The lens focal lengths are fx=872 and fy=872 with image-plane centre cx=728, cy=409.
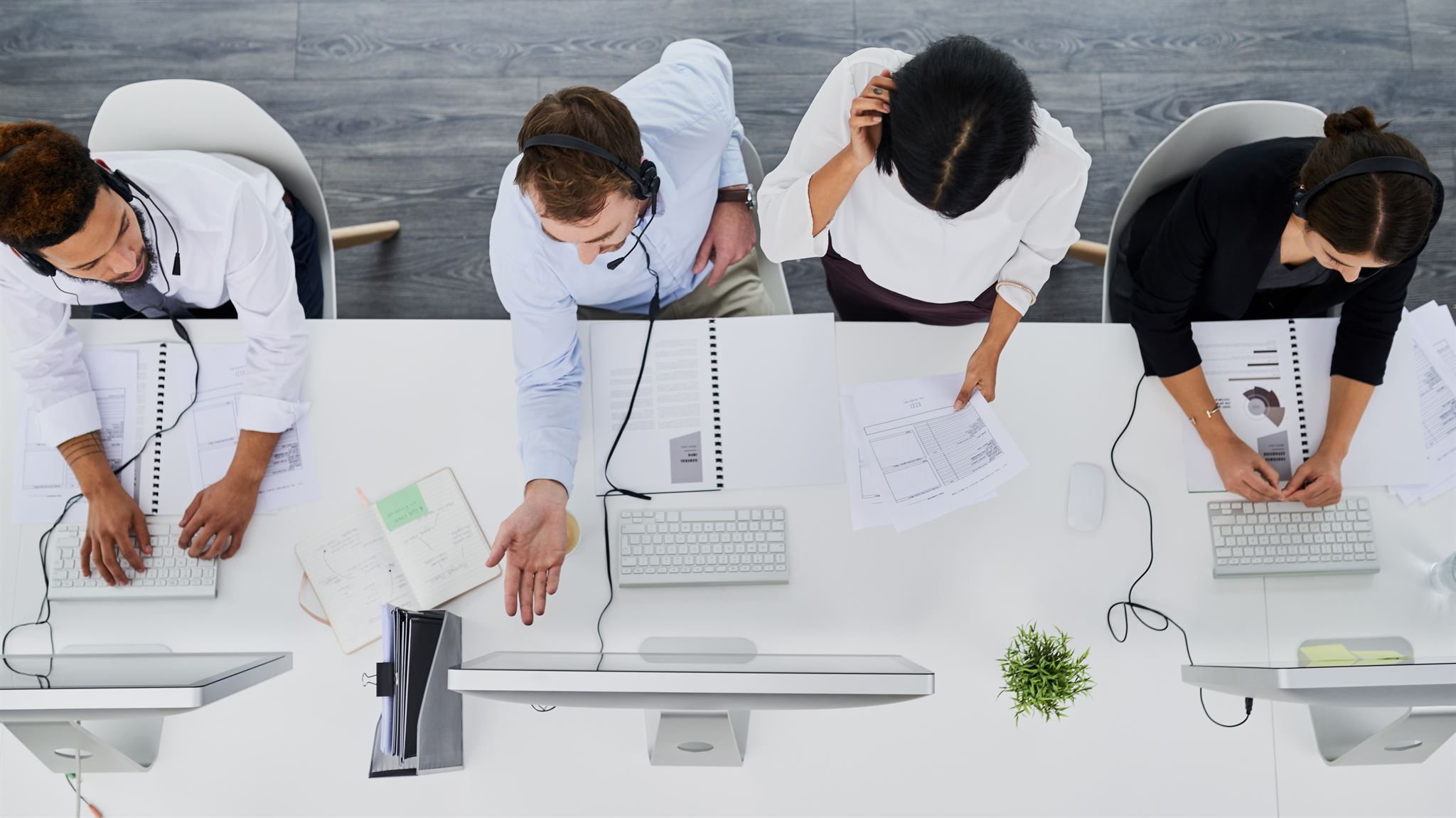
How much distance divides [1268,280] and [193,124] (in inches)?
79.6

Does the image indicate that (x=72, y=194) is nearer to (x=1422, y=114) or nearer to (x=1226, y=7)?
(x=1226, y=7)

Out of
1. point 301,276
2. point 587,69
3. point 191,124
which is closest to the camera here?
point 191,124

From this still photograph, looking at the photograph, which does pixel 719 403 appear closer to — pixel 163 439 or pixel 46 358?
pixel 163 439

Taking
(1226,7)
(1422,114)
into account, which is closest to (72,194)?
(1226,7)

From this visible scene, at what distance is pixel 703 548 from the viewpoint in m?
1.54

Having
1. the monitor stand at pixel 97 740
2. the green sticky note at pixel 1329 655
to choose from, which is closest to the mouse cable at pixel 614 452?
the monitor stand at pixel 97 740

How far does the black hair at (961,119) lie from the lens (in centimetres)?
110

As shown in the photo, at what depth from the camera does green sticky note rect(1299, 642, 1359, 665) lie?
4.75 ft

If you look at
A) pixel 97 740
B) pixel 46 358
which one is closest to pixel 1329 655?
pixel 97 740

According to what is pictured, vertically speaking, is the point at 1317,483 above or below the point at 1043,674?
above

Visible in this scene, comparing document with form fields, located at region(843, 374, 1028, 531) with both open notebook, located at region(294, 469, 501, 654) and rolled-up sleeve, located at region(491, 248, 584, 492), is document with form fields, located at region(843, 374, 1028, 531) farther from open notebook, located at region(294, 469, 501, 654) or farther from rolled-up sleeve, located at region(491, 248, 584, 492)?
open notebook, located at region(294, 469, 501, 654)

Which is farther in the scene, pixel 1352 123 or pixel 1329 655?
pixel 1329 655

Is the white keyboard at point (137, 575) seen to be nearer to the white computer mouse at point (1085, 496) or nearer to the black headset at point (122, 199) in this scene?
the black headset at point (122, 199)

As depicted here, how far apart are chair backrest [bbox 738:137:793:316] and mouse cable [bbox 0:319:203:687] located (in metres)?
1.11
